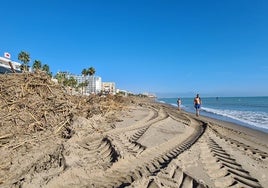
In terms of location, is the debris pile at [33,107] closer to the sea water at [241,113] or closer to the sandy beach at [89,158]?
the sandy beach at [89,158]

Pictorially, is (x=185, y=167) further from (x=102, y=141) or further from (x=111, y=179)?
(x=102, y=141)

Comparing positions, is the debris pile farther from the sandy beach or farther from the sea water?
the sea water

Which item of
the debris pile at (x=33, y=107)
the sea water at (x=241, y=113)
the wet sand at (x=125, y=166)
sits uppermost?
the debris pile at (x=33, y=107)

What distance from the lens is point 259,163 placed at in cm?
528

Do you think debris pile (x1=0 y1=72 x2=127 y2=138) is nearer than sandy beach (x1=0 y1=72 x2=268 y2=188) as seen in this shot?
No

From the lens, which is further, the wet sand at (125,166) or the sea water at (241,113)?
the sea water at (241,113)

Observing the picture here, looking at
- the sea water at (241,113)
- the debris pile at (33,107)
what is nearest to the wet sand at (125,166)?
the debris pile at (33,107)

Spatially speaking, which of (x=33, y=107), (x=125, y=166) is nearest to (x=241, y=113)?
(x=33, y=107)

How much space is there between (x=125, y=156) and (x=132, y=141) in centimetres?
184

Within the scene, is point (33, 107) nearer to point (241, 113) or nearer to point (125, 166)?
point (125, 166)

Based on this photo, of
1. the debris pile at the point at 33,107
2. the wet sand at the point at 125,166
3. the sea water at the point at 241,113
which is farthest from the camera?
the sea water at the point at 241,113

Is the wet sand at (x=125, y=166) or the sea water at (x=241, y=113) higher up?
the wet sand at (x=125, y=166)

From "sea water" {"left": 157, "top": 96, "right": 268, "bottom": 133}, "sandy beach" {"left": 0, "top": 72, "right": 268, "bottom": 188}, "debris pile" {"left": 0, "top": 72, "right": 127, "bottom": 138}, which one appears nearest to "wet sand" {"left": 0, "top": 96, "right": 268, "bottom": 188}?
"sandy beach" {"left": 0, "top": 72, "right": 268, "bottom": 188}

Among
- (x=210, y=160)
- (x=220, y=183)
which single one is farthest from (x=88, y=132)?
(x=220, y=183)
